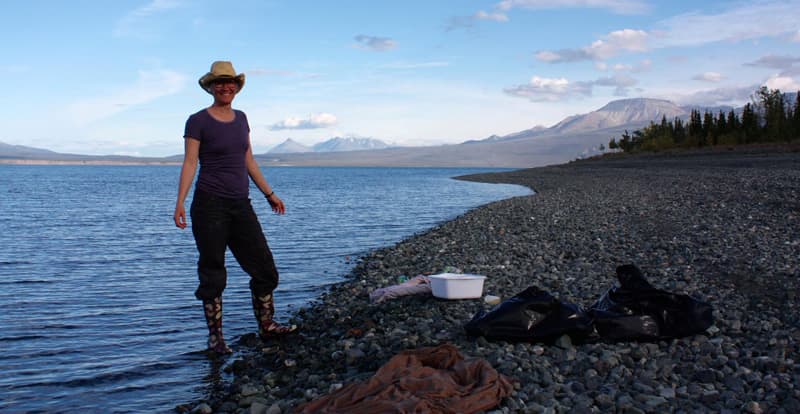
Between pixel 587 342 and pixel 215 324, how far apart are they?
11.3 feet

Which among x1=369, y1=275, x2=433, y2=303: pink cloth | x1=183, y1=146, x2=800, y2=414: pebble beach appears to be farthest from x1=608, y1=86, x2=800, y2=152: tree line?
x1=369, y1=275, x2=433, y2=303: pink cloth

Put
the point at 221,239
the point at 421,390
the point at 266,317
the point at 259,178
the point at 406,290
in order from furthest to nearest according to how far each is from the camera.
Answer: the point at 406,290
the point at 266,317
the point at 259,178
the point at 221,239
the point at 421,390

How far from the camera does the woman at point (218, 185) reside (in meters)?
6.01

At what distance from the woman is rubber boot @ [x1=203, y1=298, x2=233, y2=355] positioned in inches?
0.4

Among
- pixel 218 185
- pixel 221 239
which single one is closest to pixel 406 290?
pixel 221 239

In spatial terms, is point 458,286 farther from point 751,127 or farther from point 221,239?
point 751,127

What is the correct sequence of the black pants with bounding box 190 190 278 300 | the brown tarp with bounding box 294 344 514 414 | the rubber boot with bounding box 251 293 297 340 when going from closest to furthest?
1. the brown tarp with bounding box 294 344 514 414
2. the black pants with bounding box 190 190 278 300
3. the rubber boot with bounding box 251 293 297 340

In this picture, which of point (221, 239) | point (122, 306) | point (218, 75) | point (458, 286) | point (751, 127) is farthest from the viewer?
point (751, 127)

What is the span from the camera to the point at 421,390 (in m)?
4.42

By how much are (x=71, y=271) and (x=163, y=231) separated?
27.6ft

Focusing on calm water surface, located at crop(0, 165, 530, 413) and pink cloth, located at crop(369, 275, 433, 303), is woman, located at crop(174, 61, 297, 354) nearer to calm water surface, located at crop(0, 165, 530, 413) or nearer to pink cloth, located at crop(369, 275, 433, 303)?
calm water surface, located at crop(0, 165, 530, 413)

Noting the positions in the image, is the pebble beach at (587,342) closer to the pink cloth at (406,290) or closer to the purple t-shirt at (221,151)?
the pink cloth at (406,290)

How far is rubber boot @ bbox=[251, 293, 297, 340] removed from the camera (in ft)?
→ 23.0

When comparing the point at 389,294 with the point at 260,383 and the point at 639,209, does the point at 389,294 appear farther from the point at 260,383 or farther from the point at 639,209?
the point at 639,209
